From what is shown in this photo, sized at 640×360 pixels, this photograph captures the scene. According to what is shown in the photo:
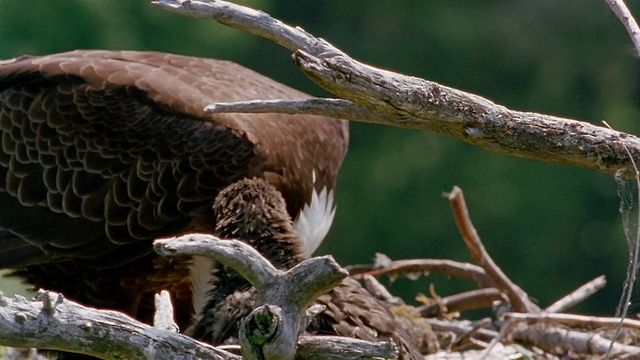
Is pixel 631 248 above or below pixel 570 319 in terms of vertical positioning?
above

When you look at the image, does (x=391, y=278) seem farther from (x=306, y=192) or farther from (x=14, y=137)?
(x=14, y=137)

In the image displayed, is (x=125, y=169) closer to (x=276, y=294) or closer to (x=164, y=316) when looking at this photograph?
(x=164, y=316)

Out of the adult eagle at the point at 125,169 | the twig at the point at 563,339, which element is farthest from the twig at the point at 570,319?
the adult eagle at the point at 125,169

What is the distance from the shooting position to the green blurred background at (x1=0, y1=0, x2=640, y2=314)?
8484 millimetres

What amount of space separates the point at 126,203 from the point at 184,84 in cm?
35

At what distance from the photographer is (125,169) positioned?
3293 mm

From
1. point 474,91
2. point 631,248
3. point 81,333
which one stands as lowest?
point 474,91

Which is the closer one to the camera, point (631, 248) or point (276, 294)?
point (276, 294)

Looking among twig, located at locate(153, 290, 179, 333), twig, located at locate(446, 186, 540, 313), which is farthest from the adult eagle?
twig, located at locate(153, 290, 179, 333)

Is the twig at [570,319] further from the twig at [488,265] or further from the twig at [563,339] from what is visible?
the twig at [488,265]

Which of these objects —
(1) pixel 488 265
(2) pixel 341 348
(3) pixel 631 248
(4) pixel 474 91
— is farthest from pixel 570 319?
(4) pixel 474 91

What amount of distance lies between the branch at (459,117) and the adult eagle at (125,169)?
1136mm

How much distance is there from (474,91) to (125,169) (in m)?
6.10

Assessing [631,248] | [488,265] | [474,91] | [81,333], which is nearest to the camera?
[81,333]
